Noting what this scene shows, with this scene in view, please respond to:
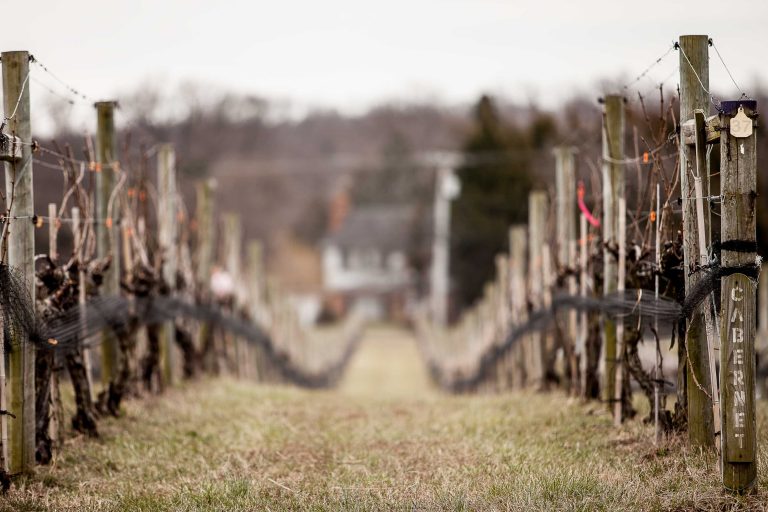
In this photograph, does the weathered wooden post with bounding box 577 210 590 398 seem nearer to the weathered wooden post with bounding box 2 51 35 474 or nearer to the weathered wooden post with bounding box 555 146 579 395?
the weathered wooden post with bounding box 555 146 579 395

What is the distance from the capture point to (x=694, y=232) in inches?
209

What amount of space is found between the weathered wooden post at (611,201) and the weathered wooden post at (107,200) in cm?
410

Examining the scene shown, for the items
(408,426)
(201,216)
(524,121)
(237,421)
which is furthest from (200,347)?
(524,121)

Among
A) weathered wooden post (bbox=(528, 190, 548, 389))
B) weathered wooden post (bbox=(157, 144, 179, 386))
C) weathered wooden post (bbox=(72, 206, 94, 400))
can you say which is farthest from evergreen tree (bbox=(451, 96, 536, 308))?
weathered wooden post (bbox=(72, 206, 94, 400))

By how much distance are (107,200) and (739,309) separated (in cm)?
529

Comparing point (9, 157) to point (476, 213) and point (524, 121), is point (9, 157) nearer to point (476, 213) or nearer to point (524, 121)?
point (476, 213)

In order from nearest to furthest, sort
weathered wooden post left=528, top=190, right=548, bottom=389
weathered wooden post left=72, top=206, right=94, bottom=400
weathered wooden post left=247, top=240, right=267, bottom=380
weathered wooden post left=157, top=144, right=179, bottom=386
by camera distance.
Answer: weathered wooden post left=72, top=206, right=94, bottom=400, weathered wooden post left=157, top=144, right=179, bottom=386, weathered wooden post left=528, top=190, right=548, bottom=389, weathered wooden post left=247, top=240, right=267, bottom=380

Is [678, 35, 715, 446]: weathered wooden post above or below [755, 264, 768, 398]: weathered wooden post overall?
above

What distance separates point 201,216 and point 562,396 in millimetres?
4722

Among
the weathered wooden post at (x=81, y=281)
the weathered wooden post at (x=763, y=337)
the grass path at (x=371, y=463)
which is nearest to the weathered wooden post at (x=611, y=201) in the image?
the grass path at (x=371, y=463)

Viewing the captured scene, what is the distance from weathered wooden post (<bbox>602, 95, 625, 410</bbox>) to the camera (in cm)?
703

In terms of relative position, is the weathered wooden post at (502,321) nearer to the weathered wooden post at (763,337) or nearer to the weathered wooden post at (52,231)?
the weathered wooden post at (763,337)

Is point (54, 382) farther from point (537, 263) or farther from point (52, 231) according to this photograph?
point (537, 263)

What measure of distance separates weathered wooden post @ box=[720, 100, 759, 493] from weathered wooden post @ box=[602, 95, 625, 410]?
7.72 ft
